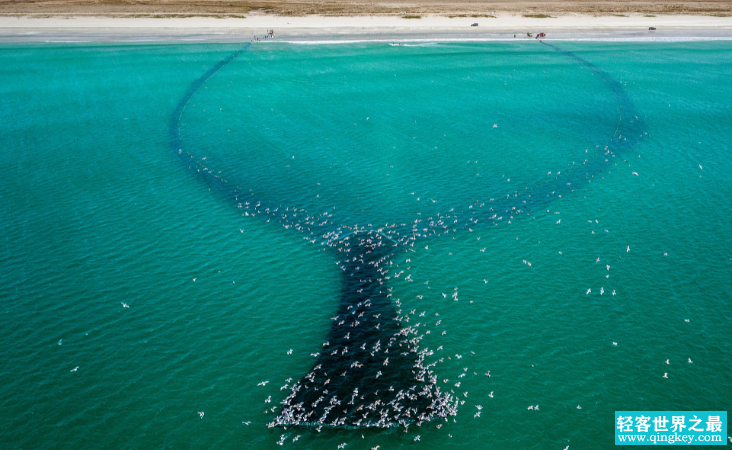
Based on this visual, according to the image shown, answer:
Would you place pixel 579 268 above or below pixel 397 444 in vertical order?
above

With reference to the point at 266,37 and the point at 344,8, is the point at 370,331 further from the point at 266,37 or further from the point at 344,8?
the point at 344,8

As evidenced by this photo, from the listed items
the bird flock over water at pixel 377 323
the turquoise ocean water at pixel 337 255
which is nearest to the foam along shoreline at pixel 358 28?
the turquoise ocean water at pixel 337 255

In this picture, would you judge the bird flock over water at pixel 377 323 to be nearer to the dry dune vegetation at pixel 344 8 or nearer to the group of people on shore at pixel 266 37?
the group of people on shore at pixel 266 37

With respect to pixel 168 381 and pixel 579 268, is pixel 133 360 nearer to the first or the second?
pixel 168 381

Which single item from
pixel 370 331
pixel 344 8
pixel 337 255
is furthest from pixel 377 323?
pixel 344 8

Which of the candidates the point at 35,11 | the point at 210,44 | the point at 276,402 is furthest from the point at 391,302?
the point at 35,11

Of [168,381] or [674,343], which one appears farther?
[674,343]
